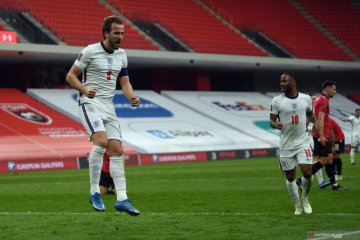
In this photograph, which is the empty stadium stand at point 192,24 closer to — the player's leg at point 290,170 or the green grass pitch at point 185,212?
the green grass pitch at point 185,212

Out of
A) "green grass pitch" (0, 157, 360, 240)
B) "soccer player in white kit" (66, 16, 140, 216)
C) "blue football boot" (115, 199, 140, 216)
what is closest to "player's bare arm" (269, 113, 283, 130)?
"green grass pitch" (0, 157, 360, 240)

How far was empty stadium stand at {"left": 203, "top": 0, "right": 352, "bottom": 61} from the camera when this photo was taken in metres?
50.2

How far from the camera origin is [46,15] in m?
40.0

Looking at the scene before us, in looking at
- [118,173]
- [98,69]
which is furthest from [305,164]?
[98,69]

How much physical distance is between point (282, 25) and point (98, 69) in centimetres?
4307

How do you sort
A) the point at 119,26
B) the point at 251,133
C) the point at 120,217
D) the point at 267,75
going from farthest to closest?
the point at 267,75 < the point at 251,133 < the point at 120,217 < the point at 119,26

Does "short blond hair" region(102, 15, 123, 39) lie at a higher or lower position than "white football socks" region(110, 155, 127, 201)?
higher

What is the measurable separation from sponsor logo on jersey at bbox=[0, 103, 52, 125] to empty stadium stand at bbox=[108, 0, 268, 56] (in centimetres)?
883

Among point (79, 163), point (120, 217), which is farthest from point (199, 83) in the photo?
point (120, 217)

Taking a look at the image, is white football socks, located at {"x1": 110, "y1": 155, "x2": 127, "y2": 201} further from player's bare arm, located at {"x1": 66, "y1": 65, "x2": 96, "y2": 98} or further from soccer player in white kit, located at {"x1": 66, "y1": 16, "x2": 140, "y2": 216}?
player's bare arm, located at {"x1": 66, "y1": 65, "x2": 96, "y2": 98}

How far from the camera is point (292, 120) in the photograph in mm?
11938

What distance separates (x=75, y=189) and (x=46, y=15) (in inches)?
886

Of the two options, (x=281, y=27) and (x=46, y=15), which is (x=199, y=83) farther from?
(x=46, y=15)

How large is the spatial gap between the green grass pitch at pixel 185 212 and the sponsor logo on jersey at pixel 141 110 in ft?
70.5
